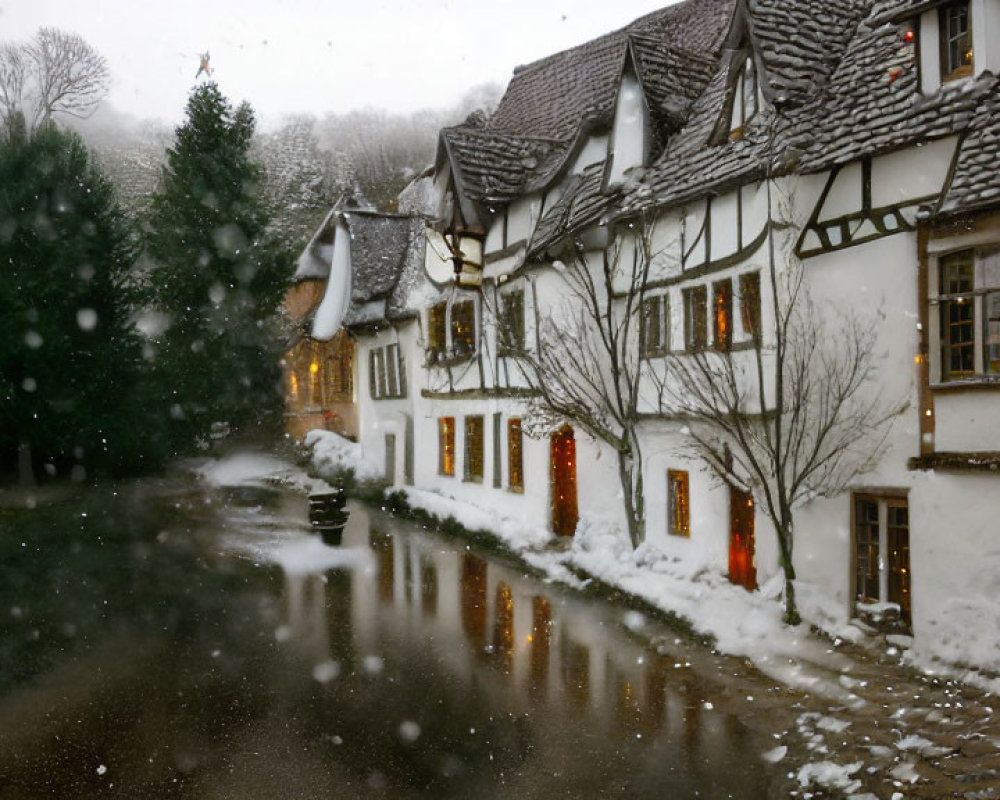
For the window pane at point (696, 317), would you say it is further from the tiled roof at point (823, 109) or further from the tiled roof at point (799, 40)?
the tiled roof at point (799, 40)

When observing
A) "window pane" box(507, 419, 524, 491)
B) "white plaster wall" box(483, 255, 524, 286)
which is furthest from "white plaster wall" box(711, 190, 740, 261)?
"window pane" box(507, 419, 524, 491)

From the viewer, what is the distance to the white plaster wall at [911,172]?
10.7 metres

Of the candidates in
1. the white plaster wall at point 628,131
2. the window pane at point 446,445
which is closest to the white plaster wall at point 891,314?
the white plaster wall at point 628,131

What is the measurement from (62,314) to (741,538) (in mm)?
24532

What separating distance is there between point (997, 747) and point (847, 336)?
5625 millimetres

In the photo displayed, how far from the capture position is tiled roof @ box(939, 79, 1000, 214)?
9820mm

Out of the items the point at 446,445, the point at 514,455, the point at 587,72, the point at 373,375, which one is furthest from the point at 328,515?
the point at 587,72

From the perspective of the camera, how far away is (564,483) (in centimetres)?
1959

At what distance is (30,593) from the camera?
599 inches

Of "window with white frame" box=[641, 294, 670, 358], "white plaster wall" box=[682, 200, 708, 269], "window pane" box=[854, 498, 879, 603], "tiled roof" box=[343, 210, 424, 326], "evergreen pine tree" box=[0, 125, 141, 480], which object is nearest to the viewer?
"window pane" box=[854, 498, 879, 603]

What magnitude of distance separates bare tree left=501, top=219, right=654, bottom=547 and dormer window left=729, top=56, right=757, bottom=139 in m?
2.21

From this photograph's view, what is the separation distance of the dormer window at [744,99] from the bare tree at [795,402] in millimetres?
2342

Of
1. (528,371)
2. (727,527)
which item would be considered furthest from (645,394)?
(528,371)

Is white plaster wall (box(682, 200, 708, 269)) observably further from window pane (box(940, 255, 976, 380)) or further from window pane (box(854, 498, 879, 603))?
window pane (box(854, 498, 879, 603))
